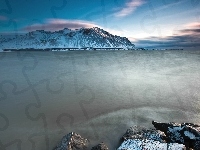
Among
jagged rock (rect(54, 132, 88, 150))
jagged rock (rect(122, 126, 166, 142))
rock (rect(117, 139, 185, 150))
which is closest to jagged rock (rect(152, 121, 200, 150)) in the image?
jagged rock (rect(122, 126, 166, 142))

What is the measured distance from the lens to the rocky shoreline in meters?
5.95

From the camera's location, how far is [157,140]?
656cm

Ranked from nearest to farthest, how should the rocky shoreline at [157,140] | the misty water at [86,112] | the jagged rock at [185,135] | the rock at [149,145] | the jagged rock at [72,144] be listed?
the rock at [149,145]
the rocky shoreline at [157,140]
the jagged rock at [185,135]
the jagged rock at [72,144]
the misty water at [86,112]

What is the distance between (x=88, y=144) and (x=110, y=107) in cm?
490

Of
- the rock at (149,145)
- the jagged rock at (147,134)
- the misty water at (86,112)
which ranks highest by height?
the rock at (149,145)

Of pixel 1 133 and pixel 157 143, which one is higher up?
pixel 157 143

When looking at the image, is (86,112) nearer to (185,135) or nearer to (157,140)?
(157,140)

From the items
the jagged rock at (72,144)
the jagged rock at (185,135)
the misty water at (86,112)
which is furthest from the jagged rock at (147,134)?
the jagged rock at (72,144)

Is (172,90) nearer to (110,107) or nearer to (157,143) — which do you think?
(110,107)

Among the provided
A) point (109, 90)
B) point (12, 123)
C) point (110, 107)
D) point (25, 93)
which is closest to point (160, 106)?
point (110, 107)

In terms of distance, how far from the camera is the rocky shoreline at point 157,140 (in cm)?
595

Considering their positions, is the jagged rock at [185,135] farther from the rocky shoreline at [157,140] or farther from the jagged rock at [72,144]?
the jagged rock at [72,144]

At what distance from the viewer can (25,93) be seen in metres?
15.6

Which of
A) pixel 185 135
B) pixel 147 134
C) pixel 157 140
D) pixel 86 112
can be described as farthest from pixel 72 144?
pixel 86 112
